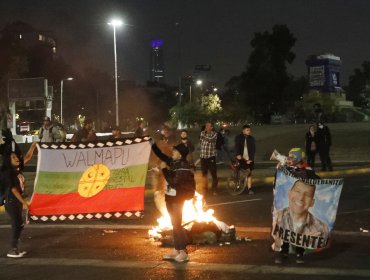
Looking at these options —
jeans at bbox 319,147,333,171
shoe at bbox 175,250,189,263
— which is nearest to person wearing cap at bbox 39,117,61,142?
shoe at bbox 175,250,189,263

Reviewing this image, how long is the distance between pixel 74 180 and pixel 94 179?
38 centimetres

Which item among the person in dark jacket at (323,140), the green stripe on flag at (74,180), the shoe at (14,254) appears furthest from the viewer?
the person in dark jacket at (323,140)

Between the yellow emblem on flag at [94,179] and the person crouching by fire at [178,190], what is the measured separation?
3098 millimetres

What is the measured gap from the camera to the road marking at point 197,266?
23.7ft

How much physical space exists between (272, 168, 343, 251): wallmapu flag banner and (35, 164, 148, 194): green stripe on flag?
3.71 m

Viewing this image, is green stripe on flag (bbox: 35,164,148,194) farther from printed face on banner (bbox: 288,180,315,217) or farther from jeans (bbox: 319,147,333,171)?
jeans (bbox: 319,147,333,171)

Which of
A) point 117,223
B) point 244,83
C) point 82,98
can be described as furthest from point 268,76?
point 117,223

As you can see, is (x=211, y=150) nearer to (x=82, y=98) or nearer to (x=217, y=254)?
(x=217, y=254)

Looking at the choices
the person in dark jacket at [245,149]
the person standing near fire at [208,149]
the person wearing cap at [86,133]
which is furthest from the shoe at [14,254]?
the person in dark jacket at [245,149]

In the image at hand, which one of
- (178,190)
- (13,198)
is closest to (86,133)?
(13,198)

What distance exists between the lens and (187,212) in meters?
9.09

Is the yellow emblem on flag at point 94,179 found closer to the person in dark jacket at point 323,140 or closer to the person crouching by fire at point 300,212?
the person crouching by fire at point 300,212

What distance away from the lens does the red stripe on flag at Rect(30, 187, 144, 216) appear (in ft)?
35.2

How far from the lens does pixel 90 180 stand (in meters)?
10.9
